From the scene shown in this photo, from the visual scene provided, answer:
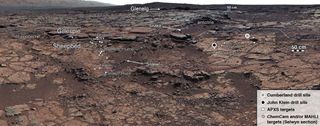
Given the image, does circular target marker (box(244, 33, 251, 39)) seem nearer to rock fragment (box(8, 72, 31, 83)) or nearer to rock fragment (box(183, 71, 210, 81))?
rock fragment (box(183, 71, 210, 81))

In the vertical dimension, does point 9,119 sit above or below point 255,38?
below

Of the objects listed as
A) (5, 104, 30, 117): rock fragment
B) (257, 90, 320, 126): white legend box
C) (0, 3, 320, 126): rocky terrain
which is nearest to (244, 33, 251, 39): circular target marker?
(0, 3, 320, 126): rocky terrain

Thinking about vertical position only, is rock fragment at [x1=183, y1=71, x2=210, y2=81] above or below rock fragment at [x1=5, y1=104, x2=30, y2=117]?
above

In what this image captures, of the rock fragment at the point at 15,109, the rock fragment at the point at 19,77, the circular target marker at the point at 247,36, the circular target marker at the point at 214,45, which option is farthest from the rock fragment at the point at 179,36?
the rock fragment at the point at 15,109

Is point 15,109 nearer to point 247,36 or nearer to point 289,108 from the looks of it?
point 289,108

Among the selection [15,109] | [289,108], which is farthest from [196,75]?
[15,109]

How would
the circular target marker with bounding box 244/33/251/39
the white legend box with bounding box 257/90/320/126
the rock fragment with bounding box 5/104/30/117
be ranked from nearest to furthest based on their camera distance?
1. the white legend box with bounding box 257/90/320/126
2. the rock fragment with bounding box 5/104/30/117
3. the circular target marker with bounding box 244/33/251/39

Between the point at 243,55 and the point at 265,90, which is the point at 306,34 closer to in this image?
the point at 243,55

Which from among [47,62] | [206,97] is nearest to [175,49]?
[206,97]
